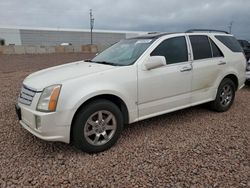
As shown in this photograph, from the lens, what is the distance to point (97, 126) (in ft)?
10.2

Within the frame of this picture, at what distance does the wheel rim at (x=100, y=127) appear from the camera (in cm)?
305

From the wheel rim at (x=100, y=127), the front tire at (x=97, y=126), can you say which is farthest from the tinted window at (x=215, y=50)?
the wheel rim at (x=100, y=127)

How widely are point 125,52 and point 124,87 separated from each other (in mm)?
971

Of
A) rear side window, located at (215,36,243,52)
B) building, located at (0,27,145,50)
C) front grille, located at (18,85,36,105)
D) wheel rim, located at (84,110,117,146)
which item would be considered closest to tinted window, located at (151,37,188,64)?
rear side window, located at (215,36,243,52)

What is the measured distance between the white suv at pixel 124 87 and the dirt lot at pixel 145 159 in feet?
1.08

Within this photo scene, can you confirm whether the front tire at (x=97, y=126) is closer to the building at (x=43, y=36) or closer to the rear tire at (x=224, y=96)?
the rear tire at (x=224, y=96)

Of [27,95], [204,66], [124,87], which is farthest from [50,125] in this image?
[204,66]

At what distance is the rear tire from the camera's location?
181 inches

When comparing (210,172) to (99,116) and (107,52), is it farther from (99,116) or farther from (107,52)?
(107,52)

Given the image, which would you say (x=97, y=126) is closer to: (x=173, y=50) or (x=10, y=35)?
(x=173, y=50)

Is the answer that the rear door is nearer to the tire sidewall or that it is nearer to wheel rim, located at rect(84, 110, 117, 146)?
the tire sidewall

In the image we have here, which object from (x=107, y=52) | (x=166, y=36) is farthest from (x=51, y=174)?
(x=166, y=36)

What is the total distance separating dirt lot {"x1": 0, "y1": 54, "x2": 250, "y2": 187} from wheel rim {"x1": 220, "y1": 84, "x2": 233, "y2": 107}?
2.10 ft

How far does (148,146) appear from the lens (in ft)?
10.9
